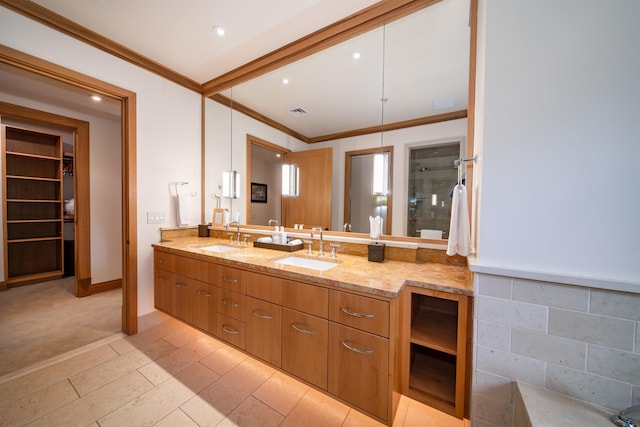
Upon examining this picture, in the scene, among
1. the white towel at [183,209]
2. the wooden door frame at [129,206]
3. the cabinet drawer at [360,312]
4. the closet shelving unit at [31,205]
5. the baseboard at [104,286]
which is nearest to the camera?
the cabinet drawer at [360,312]

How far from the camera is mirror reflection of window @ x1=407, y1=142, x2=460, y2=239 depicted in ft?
5.05

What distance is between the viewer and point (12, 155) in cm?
325

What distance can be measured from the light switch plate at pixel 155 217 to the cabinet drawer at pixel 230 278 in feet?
3.61

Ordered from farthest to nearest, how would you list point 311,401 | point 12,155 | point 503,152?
point 12,155
point 311,401
point 503,152

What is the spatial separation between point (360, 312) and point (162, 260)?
2048 mm

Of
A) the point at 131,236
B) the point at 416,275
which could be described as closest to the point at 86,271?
the point at 131,236

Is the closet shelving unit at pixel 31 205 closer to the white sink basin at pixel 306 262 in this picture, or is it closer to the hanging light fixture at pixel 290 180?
the hanging light fixture at pixel 290 180

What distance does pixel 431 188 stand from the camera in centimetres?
162

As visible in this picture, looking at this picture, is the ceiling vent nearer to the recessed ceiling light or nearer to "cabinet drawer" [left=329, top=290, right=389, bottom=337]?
the recessed ceiling light

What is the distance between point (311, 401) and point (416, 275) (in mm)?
1042

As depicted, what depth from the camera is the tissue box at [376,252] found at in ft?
5.20

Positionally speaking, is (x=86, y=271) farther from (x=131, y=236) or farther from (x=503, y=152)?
(x=503, y=152)

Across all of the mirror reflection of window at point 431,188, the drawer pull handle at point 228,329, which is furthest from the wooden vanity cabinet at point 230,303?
the mirror reflection of window at point 431,188

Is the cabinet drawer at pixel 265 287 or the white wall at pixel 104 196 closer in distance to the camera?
the cabinet drawer at pixel 265 287
